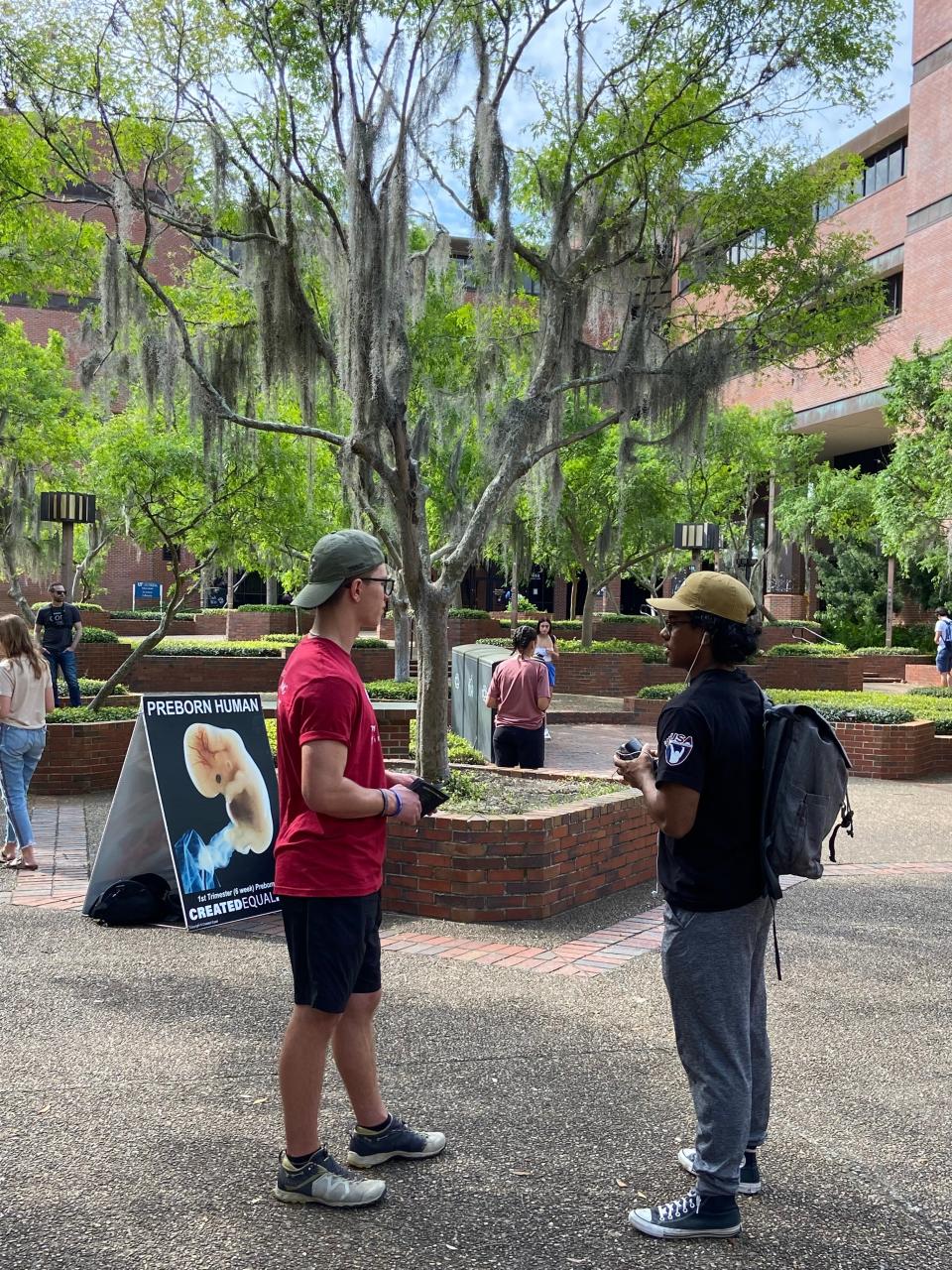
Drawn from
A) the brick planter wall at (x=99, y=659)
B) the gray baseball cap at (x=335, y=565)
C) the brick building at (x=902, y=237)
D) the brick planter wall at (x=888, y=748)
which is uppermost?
the brick building at (x=902, y=237)

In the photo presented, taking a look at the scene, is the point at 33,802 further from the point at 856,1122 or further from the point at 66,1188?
the point at 856,1122

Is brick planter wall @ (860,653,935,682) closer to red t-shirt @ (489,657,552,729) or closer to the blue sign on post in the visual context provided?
red t-shirt @ (489,657,552,729)

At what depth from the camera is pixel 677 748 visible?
3.28 meters

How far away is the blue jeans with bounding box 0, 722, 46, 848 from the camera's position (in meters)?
8.03

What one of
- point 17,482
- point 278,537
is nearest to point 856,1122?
point 278,537

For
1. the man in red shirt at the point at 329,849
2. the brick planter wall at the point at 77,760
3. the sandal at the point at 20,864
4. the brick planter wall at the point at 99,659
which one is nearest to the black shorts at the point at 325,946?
the man in red shirt at the point at 329,849

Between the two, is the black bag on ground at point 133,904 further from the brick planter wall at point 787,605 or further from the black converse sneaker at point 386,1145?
the brick planter wall at point 787,605

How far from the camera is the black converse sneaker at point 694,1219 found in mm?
3330

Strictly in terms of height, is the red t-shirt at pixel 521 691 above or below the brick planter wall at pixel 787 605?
below

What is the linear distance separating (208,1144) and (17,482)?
72.7 feet

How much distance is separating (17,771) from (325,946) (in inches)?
213

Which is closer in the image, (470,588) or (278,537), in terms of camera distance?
(278,537)

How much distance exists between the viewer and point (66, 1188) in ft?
11.6

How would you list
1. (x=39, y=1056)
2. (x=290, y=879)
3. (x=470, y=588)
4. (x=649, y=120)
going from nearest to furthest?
(x=290, y=879) < (x=39, y=1056) < (x=649, y=120) < (x=470, y=588)
